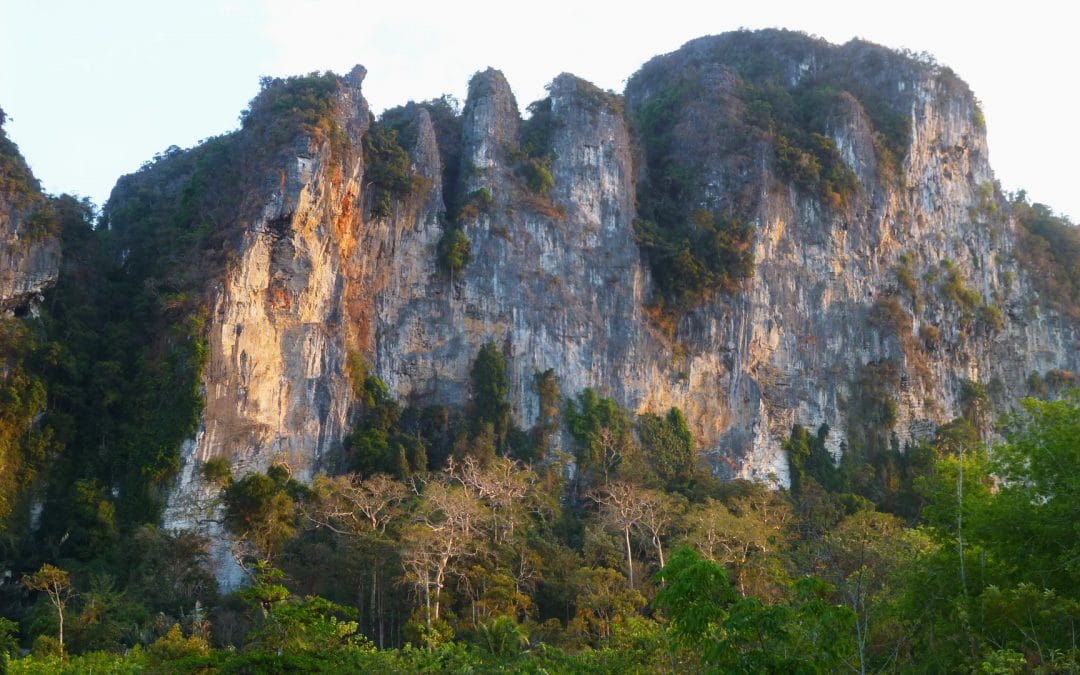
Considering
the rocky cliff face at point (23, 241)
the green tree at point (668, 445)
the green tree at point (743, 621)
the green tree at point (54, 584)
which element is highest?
the rocky cliff face at point (23, 241)

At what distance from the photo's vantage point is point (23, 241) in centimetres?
3434

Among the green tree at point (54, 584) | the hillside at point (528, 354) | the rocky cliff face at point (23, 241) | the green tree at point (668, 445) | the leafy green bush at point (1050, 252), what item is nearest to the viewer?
the green tree at point (54, 584)

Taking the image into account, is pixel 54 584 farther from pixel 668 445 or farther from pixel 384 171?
pixel 668 445

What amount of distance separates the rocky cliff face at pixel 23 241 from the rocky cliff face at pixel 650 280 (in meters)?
5.44

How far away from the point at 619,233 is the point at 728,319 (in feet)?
18.0

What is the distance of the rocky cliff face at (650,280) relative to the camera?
36281 mm

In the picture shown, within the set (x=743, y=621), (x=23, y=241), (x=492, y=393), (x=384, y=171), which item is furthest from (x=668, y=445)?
(x=743, y=621)

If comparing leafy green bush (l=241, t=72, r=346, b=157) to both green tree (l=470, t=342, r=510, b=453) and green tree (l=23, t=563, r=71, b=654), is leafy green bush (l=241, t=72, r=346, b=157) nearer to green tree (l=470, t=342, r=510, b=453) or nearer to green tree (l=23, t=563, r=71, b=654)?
green tree (l=470, t=342, r=510, b=453)

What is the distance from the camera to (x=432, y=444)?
3838 centimetres

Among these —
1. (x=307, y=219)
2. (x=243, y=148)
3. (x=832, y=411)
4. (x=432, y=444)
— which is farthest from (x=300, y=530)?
(x=832, y=411)

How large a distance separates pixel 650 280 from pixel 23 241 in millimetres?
22603

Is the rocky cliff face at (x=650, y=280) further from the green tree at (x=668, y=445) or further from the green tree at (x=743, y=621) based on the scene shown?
the green tree at (x=743, y=621)

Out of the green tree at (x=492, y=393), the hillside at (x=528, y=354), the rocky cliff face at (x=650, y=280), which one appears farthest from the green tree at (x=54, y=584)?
the green tree at (x=492, y=393)

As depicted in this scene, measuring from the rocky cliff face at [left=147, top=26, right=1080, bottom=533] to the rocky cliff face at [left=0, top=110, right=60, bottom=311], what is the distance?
544 centimetres
